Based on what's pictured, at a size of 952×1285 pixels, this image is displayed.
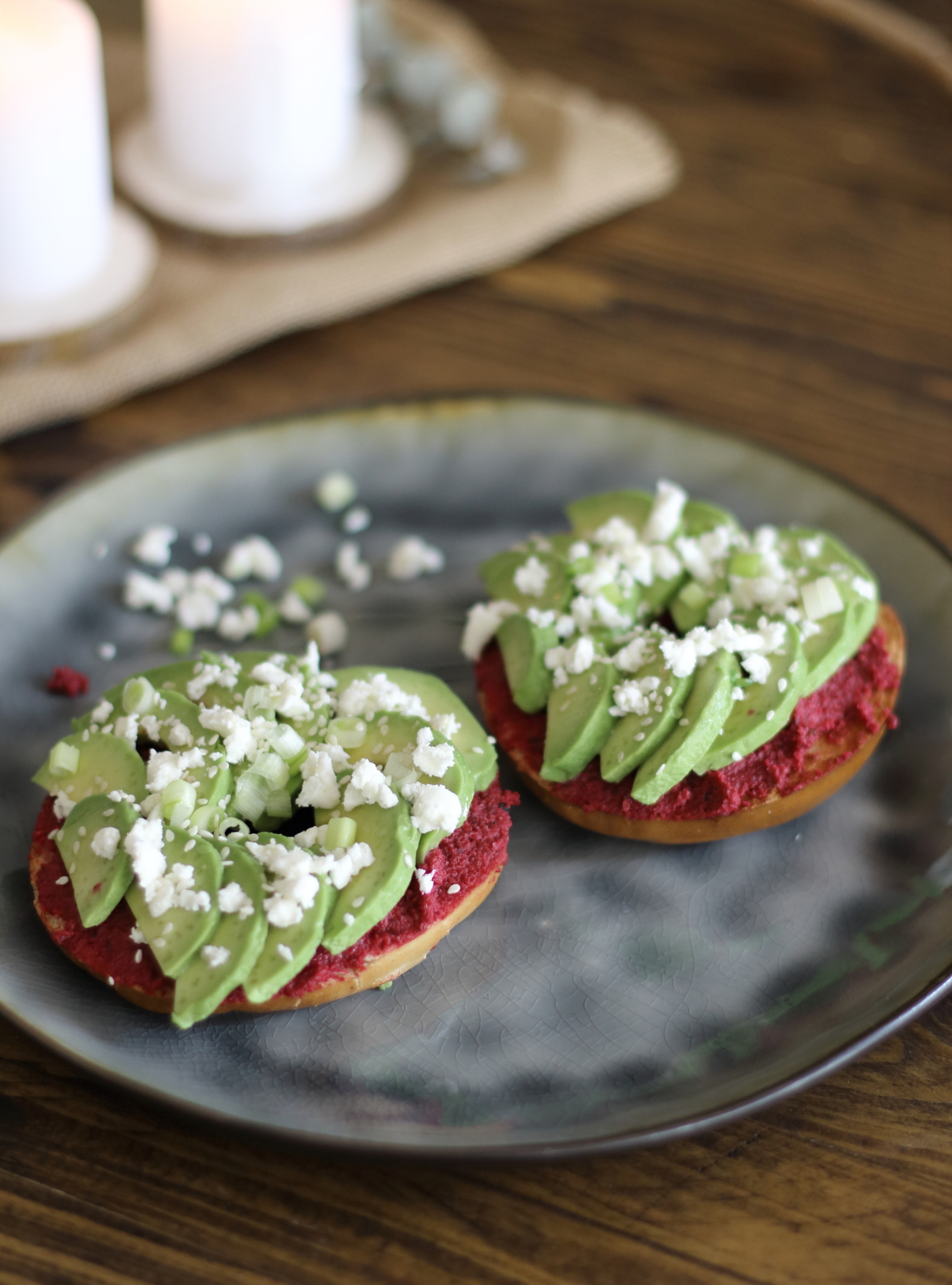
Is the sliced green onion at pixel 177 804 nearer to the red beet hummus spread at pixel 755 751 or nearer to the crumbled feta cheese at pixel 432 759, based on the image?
the crumbled feta cheese at pixel 432 759

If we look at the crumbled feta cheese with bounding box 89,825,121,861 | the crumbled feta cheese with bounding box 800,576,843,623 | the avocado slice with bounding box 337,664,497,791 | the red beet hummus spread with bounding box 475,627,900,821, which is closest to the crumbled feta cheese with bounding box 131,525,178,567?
the avocado slice with bounding box 337,664,497,791

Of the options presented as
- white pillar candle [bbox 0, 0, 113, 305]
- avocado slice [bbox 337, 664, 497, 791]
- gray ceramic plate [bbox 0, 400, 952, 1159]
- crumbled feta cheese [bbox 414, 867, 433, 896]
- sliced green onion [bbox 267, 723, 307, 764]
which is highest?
white pillar candle [bbox 0, 0, 113, 305]

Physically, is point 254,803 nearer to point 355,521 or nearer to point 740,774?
point 740,774

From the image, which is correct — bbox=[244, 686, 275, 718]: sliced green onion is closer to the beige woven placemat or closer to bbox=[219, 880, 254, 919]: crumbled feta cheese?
bbox=[219, 880, 254, 919]: crumbled feta cheese

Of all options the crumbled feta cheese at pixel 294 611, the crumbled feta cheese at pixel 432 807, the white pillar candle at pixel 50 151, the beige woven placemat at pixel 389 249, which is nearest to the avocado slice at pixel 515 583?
the crumbled feta cheese at pixel 294 611

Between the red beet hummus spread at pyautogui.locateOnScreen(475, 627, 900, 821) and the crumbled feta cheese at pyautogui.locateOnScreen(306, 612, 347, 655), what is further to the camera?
the crumbled feta cheese at pyautogui.locateOnScreen(306, 612, 347, 655)

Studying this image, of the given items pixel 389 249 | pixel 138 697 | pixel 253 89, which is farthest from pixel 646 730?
pixel 253 89
